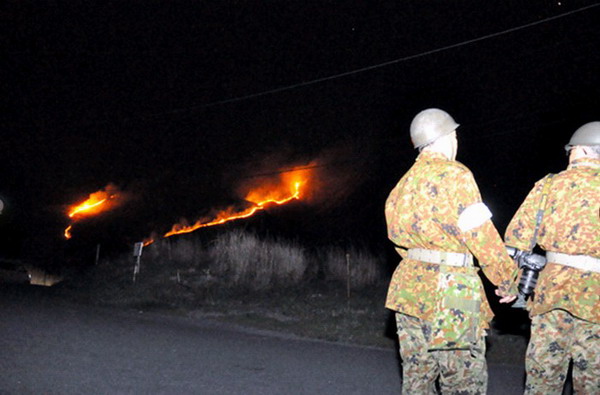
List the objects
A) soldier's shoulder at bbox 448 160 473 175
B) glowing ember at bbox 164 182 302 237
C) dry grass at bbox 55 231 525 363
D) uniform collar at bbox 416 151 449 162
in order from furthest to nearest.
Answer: glowing ember at bbox 164 182 302 237 → dry grass at bbox 55 231 525 363 → uniform collar at bbox 416 151 449 162 → soldier's shoulder at bbox 448 160 473 175

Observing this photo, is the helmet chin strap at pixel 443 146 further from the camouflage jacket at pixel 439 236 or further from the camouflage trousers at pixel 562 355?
the camouflage trousers at pixel 562 355

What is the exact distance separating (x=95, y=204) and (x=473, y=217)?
3018 centimetres

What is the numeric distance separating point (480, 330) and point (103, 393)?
376cm

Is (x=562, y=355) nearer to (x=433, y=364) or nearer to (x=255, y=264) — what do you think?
(x=433, y=364)

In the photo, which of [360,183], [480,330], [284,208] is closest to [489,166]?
[360,183]

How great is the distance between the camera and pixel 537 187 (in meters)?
4.21

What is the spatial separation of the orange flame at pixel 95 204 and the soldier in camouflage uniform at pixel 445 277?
25844mm

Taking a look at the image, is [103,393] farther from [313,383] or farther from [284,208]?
[284,208]

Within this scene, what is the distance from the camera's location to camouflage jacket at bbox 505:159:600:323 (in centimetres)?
383

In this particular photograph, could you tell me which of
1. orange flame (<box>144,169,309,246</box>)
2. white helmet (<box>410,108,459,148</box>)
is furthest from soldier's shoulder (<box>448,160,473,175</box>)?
orange flame (<box>144,169,309,246</box>)

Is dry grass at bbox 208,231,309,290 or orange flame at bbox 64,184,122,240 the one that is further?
orange flame at bbox 64,184,122,240

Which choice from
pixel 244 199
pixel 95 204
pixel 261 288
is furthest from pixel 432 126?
pixel 95 204

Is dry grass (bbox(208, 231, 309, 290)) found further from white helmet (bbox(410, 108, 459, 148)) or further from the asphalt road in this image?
white helmet (bbox(410, 108, 459, 148))

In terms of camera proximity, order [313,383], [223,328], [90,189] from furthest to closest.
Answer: [90,189], [223,328], [313,383]
